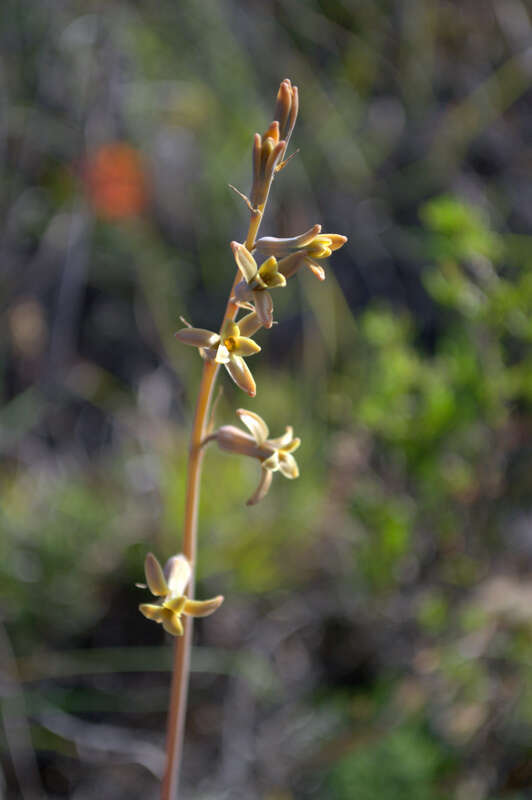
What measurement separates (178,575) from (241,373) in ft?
1.30

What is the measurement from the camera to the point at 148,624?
2.67m

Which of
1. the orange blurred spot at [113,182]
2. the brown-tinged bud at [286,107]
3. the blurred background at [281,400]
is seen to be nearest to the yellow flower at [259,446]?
the brown-tinged bud at [286,107]

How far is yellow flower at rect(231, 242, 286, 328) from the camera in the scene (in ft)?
3.41

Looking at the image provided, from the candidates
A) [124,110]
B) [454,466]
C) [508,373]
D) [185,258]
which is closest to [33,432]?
[185,258]

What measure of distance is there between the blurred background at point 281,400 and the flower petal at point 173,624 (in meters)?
1.12

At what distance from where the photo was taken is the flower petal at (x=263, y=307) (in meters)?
1.04

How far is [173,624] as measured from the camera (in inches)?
46.2

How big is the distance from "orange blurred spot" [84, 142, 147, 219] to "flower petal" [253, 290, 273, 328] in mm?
2779

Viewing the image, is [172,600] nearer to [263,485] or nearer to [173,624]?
[173,624]

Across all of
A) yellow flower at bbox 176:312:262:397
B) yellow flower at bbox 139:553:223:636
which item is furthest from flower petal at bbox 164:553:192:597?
yellow flower at bbox 176:312:262:397

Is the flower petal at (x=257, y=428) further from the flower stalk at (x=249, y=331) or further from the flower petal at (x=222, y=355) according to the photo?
the flower petal at (x=222, y=355)

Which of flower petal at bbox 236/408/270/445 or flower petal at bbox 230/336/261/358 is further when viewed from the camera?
flower petal at bbox 236/408/270/445

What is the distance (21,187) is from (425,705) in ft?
10.2

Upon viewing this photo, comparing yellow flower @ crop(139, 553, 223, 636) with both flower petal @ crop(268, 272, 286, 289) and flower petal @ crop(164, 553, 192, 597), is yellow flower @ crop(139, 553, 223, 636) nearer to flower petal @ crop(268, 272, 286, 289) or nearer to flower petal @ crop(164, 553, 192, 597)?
flower petal @ crop(164, 553, 192, 597)
